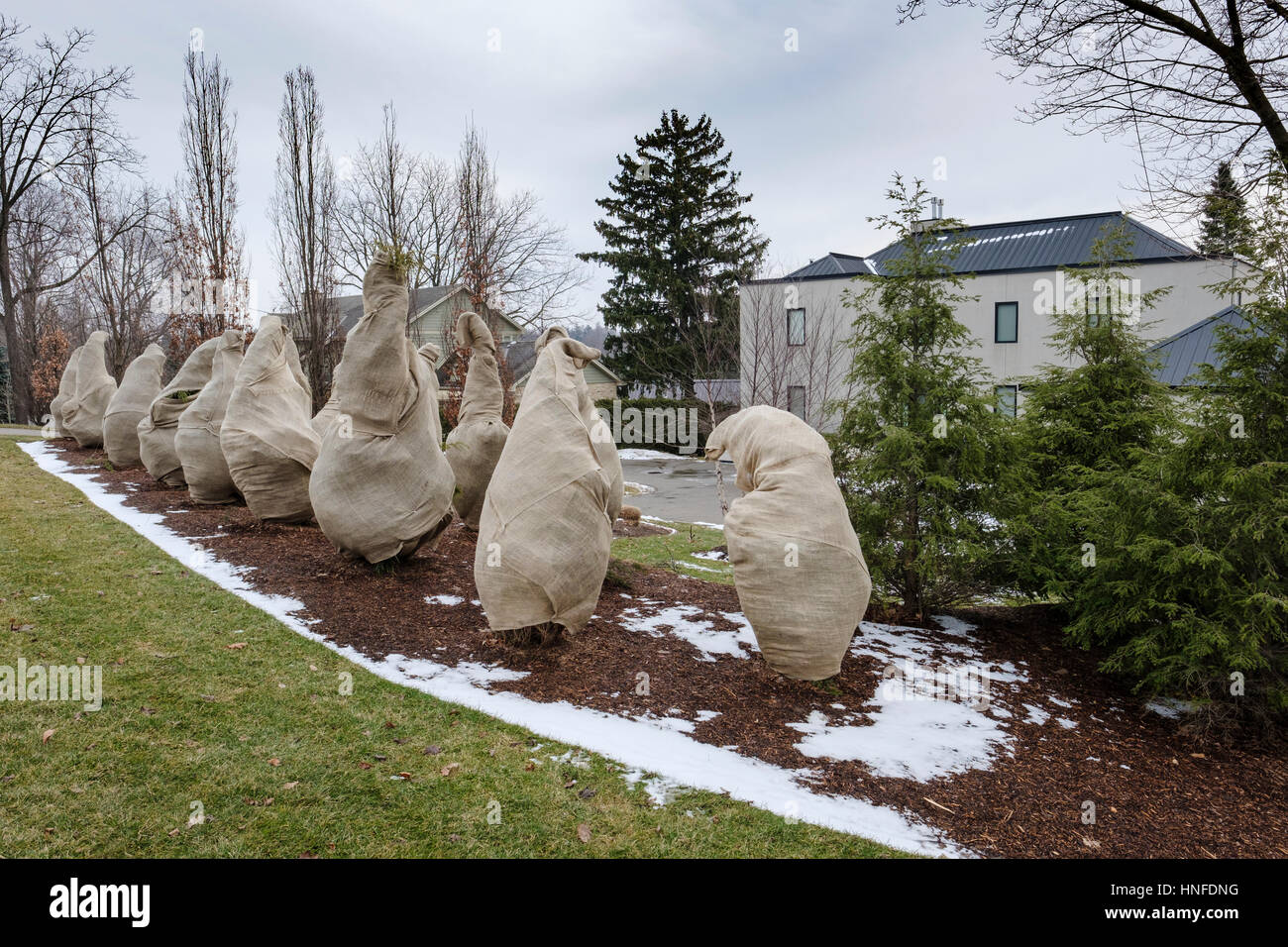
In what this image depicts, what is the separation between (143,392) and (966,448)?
16.1m

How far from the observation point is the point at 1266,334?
6.09 m

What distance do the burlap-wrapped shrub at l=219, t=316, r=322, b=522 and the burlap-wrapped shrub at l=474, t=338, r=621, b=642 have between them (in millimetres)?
5134

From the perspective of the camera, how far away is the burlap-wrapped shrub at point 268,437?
9609 millimetres

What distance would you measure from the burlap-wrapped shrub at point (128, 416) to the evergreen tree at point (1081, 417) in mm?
16307

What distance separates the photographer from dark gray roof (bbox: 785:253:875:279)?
27.2 meters

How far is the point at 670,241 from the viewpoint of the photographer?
33406 millimetres

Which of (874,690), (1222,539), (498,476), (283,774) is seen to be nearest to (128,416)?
(498,476)

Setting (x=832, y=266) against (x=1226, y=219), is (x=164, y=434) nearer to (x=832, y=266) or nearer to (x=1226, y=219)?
(x=1226, y=219)

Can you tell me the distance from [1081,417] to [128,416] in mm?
17276

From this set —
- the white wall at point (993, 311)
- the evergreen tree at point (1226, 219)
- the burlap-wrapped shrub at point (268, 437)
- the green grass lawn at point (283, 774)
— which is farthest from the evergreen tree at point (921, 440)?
the white wall at point (993, 311)

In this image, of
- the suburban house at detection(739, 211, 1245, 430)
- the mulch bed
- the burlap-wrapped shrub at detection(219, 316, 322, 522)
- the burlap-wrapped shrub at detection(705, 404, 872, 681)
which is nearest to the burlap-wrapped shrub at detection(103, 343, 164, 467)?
the burlap-wrapped shrub at detection(219, 316, 322, 522)

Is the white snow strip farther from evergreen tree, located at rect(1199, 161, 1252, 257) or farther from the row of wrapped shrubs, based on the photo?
evergreen tree, located at rect(1199, 161, 1252, 257)
